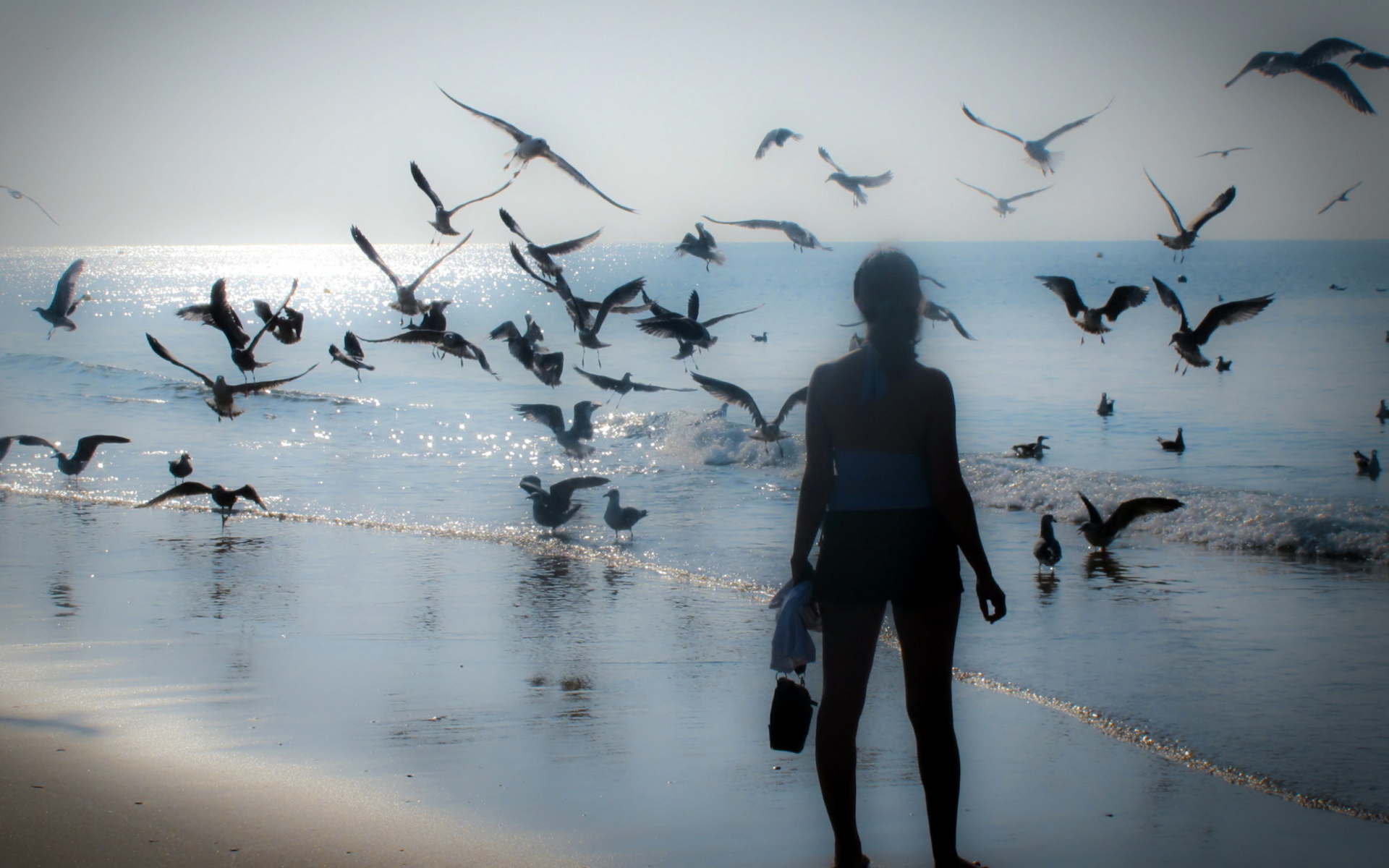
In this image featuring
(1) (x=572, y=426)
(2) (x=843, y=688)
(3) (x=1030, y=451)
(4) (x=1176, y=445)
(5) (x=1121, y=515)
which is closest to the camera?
(2) (x=843, y=688)

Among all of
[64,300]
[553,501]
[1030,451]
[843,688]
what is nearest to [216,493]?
[64,300]

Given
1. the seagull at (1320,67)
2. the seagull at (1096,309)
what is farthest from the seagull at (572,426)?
the seagull at (1320,67)

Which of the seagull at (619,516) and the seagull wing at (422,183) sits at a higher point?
the seagull wing at (422,183)

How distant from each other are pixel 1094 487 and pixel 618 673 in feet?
34.1

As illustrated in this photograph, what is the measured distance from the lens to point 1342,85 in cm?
906

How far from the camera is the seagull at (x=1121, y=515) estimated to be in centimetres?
765

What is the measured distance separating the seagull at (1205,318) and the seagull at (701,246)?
189 inches

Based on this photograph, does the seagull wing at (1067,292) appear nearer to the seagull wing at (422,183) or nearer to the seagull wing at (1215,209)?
the seagull wing at (1215,209)

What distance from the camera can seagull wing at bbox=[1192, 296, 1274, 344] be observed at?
8.38 metres

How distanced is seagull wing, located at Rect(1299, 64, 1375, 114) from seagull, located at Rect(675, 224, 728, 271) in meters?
5.93

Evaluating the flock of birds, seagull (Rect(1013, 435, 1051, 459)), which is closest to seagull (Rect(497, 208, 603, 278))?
the flock of birds

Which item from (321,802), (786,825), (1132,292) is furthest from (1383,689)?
(321,802)

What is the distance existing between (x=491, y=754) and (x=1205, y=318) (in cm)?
693

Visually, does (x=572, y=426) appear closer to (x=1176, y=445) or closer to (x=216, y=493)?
(x=216, y=493)
